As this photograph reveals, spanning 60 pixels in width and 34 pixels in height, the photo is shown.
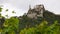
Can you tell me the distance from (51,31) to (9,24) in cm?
52

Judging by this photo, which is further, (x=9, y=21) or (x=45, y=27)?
(x=9, y=21)

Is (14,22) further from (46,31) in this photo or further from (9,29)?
(46,31)

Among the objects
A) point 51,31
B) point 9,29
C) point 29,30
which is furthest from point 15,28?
point 51,31

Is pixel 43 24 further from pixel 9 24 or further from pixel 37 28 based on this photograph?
pixel 9 24

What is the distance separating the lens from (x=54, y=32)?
8.16ft

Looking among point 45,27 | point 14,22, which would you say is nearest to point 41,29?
point 45,27

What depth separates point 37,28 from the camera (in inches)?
101

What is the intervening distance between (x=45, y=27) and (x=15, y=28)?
43cm

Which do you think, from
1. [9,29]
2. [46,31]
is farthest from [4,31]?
[46,31]

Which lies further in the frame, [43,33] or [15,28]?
[15,28]

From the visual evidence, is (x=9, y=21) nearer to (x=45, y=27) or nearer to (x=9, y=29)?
(x=9, y=29)

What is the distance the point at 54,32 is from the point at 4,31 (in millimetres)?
577

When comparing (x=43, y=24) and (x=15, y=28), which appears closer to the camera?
(x=43, y=24)

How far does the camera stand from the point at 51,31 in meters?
2.50
